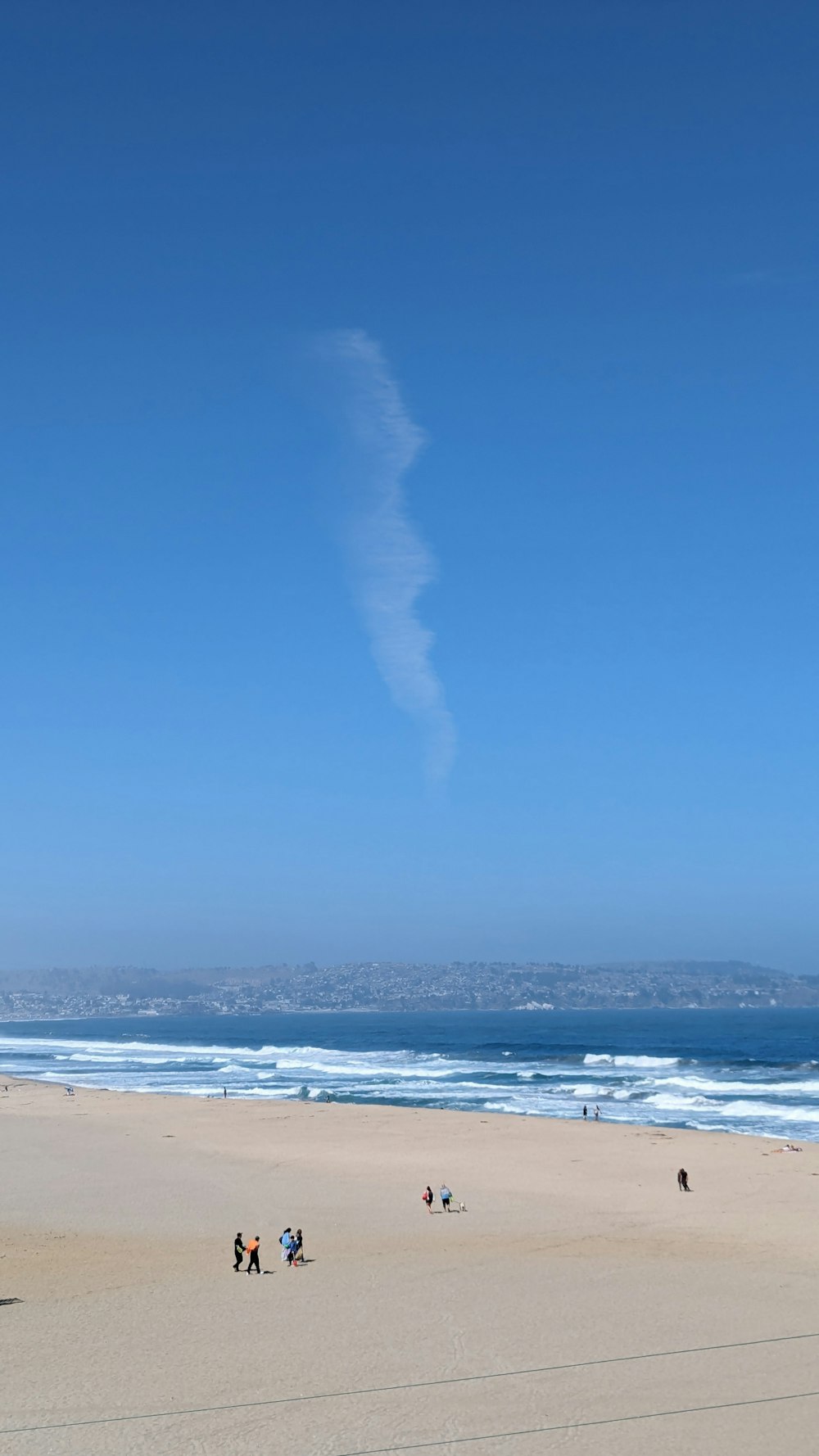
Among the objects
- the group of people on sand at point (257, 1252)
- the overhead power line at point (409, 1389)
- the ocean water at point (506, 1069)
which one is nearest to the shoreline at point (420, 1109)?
the ocean water at point (506, 1069)

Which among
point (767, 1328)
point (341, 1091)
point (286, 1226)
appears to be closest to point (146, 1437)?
point (767, 1328)

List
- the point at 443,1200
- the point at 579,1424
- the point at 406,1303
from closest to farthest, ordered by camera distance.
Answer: the point at 579,1424 < the point at 406,1303 < the point at 443,1200

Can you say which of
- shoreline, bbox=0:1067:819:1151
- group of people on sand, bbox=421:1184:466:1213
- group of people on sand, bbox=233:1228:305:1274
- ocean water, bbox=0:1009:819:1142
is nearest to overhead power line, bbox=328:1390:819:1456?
group of people on sand, bbox=233:1228:305:1274

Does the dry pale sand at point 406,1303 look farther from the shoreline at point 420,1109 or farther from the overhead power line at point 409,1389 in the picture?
the shoreline at point 420,1109

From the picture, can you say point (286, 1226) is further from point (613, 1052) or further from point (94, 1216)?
point (613, 1052)

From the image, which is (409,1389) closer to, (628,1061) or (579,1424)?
(579,1424)

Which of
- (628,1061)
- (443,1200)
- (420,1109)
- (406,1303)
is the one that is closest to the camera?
(406,1303)

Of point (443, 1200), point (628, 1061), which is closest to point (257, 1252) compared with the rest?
point (443, 1200)
